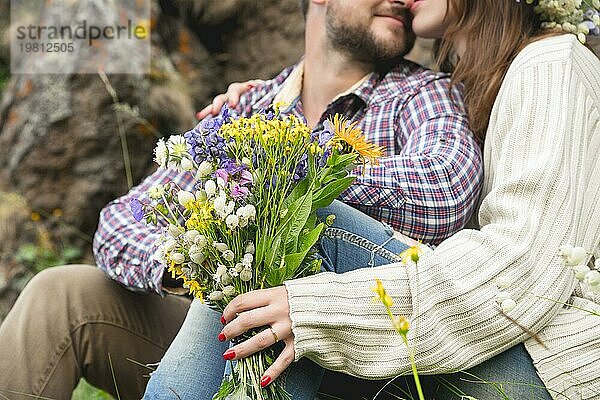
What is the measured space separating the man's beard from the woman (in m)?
0.91

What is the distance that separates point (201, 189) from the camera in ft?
6.23

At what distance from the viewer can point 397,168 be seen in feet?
7.82

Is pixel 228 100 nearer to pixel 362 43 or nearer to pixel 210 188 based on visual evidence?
pixel 362 43

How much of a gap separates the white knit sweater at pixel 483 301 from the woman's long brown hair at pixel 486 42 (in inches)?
17.9

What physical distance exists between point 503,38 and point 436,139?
1.12ft

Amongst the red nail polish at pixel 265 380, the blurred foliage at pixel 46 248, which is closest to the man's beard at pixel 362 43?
the red nail polish at pixel 265 380

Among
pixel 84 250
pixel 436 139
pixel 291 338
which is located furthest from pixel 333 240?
pixel 84 250

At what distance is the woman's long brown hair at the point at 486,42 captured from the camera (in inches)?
97.2

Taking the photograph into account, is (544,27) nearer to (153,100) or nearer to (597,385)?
(597,385)

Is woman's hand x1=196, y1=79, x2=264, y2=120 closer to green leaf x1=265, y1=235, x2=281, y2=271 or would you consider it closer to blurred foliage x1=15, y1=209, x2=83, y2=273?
green leaf x1=265, y1=235, x2=281, y2=271

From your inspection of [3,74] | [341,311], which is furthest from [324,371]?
[3,74]

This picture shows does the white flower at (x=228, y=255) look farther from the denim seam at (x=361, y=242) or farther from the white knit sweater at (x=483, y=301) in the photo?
the denim seam at (x=361, y=242)

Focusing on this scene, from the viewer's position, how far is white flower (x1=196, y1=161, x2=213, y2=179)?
188cm

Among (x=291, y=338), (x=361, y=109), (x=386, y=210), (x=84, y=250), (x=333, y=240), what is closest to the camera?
(x=291, y=338)
